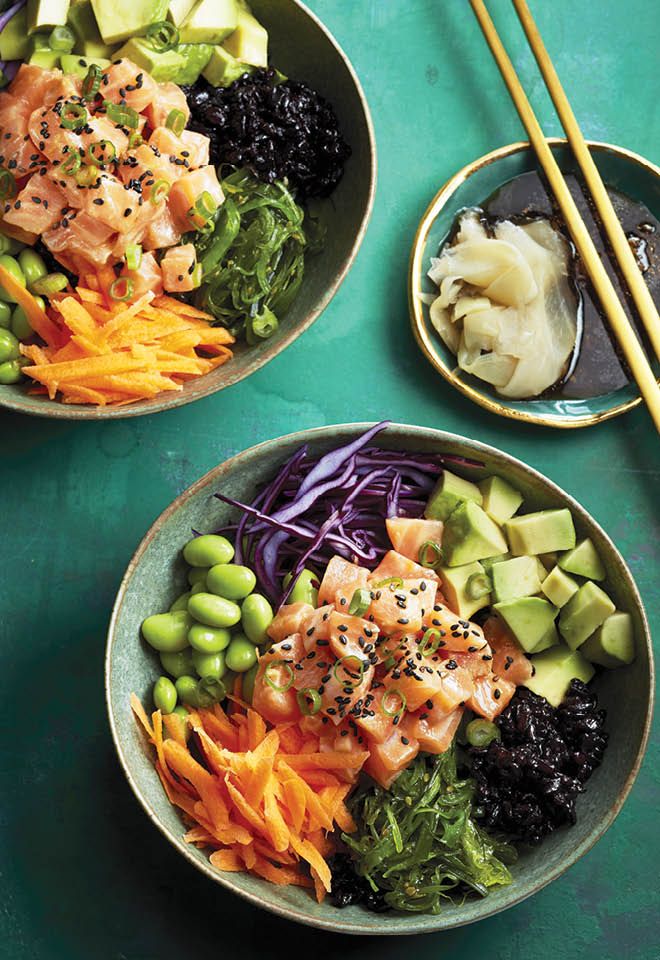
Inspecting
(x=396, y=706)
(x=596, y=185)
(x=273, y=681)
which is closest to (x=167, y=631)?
(x=273, y=681)

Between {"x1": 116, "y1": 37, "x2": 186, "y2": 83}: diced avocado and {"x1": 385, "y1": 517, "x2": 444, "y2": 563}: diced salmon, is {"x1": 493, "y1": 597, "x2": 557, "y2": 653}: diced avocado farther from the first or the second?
{"x1": 116, "y1": 37, "x2": 186, "y2": 83}: diced avocado

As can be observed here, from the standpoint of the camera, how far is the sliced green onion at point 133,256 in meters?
2.79

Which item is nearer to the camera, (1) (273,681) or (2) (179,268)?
(1) (273,681)

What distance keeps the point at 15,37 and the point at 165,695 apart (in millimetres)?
1963

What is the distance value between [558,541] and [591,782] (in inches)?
27.4

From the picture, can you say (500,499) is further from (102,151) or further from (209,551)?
(102,151)

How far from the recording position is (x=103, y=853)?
3094 millimetres

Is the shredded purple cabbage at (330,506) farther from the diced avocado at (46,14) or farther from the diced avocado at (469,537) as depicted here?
the diced avocado at (46,14)

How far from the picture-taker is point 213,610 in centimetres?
273

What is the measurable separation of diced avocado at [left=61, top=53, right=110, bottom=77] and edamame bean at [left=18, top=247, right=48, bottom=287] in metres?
0.53

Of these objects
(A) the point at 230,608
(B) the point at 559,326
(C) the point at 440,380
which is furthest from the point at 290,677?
(B) the point at 559,326

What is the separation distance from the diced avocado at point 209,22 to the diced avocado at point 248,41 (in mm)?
26

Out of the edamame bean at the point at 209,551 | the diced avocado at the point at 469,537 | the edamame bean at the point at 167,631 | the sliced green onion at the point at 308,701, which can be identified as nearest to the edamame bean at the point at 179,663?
the edamame bean at the point at 167,631

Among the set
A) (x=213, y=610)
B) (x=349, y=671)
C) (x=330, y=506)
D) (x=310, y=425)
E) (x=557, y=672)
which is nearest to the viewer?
(x=349, y=671)
